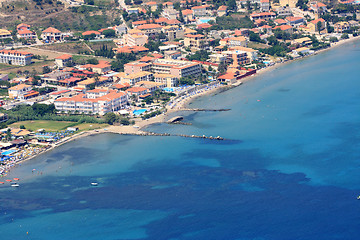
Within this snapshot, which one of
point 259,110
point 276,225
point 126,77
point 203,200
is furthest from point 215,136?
point 126,77

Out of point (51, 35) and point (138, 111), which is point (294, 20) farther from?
point (138, 111)

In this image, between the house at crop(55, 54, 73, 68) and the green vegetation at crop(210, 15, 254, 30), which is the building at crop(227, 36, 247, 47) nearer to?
the green vegetation at crop(210, 15, 254, 30)

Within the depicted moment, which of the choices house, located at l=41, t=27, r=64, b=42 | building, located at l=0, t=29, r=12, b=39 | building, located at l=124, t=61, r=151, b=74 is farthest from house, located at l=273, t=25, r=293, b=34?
building, located at l=0, t=29, r=12, b=39

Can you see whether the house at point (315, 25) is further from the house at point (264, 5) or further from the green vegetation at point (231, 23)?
the house at point (264, 5)

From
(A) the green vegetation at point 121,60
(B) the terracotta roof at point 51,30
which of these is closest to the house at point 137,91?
(A) the green vegetation at point 121,60

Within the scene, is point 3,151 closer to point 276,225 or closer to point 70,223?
point 70,223

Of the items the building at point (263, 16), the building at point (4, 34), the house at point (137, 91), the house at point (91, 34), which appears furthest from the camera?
the building at point (263, 16)
